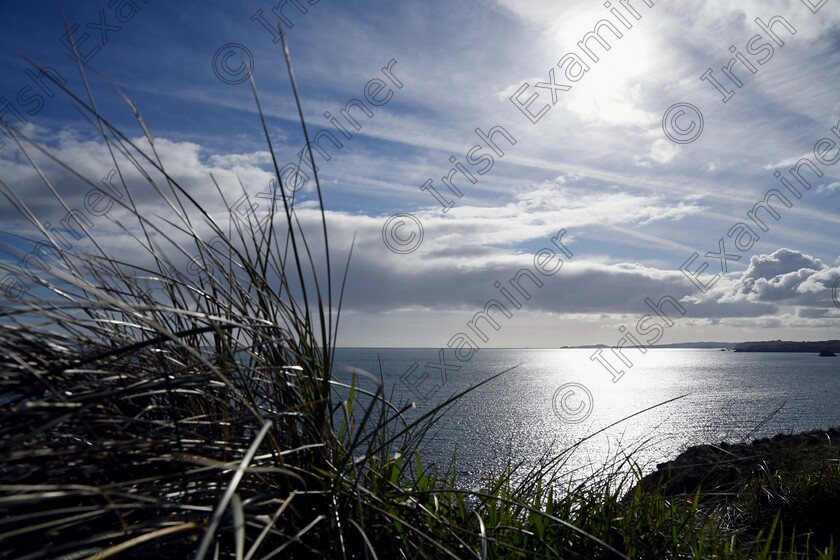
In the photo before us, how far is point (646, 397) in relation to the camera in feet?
195

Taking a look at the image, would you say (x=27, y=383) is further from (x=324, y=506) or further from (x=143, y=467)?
(x=324, y=506)

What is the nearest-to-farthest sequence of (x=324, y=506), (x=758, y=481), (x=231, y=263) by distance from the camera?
(x=324, y=506) < (x=231, y=263) < (x=758, y=481)

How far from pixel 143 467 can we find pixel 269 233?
3.03ft

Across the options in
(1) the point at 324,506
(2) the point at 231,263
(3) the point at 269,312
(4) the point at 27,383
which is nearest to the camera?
(4) the point at 27,383

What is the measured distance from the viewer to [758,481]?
504 centimetres

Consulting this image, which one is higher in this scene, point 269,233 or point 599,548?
point 269,233

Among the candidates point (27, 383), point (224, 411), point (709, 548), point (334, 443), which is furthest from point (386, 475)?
point (709, 548)

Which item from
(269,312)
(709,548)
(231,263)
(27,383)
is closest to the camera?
(27,383)

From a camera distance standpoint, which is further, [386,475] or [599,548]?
[599,548]

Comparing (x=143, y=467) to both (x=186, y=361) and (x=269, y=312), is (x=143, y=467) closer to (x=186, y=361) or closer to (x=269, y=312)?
(x=186, y=361)

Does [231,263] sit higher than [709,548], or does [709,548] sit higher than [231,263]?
[231,263]

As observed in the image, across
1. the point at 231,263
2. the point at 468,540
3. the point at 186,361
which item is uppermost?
the point at 231,263

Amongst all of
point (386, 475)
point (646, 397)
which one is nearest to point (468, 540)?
point (386, 475)

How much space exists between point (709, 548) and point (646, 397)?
6250 cm
